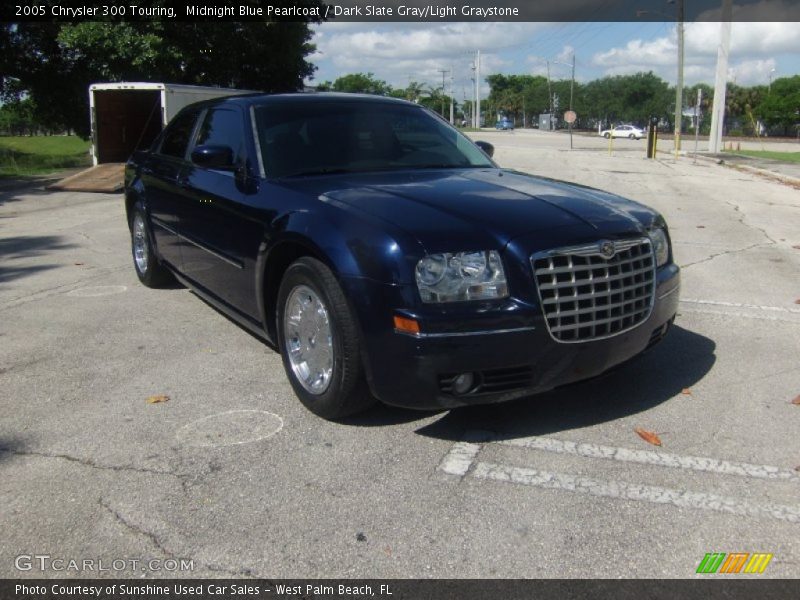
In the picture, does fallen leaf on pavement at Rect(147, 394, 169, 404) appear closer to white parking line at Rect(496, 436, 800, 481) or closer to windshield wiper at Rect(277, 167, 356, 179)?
windshield wiper at Rect(277, 167, 356, 179)

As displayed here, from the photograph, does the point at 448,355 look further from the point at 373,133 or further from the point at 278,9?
the point at 278,9

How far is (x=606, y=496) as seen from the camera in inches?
121

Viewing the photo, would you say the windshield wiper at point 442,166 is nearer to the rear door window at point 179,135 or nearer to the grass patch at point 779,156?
the rear door window at point 179,135

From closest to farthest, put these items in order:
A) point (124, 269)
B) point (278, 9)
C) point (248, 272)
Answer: point (248, 272)
point (124, 269)
point (278, 9)

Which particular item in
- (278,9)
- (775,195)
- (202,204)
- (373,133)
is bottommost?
(775,195)

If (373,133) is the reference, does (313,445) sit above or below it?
below

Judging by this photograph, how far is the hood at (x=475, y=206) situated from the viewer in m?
3.33

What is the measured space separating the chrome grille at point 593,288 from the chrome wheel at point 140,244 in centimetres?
448

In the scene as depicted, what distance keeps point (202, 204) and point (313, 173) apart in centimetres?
106

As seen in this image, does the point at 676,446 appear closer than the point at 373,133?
Yes

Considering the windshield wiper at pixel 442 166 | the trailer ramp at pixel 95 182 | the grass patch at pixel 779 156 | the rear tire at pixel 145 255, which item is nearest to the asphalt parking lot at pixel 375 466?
the rear tire at pixel 145 255

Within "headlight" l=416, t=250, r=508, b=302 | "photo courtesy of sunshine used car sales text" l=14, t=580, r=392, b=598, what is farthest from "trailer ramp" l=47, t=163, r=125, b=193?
"photo courtesy of sunshine used car sales text" l=14, t=580, r=392, b=598

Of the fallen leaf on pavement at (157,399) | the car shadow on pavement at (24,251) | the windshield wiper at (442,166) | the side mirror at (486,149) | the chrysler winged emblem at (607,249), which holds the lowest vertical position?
the fallen leaf on pavement at (157,399)

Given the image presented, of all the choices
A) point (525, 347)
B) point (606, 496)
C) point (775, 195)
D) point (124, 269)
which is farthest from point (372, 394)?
point (775, 195)
